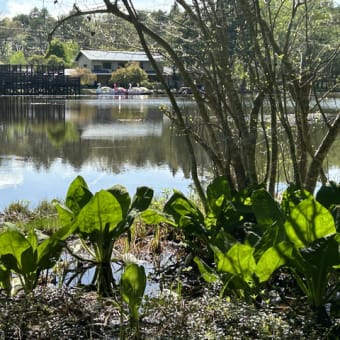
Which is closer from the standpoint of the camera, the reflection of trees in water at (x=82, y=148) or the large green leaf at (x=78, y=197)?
the large green leaf at (x=78, y=197)

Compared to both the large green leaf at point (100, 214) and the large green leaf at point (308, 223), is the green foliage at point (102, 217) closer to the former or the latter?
the large green leaf at point (100, 214)

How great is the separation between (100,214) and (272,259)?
3.18ft

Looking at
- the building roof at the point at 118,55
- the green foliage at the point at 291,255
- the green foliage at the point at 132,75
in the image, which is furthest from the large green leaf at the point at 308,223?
the green foliage at the point at 132,75

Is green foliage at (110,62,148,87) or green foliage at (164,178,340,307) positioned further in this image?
green foliage at (110,62,148,87)

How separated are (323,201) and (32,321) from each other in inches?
70.4

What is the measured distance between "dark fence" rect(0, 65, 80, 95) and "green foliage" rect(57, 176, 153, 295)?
38.9m

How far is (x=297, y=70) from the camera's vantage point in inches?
183

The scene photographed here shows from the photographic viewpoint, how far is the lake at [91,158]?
8.83m

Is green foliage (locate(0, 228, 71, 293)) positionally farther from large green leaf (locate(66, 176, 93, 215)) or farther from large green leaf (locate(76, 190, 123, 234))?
large green leaf (locate(66, 176, 93, 215))

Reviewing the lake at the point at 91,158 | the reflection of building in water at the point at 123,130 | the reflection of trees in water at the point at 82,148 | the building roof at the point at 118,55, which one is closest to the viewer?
the building roof at the point at 118,55

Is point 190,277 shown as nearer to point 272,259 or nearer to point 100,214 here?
point 100,214

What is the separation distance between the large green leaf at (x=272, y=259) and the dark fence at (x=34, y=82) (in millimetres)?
39956

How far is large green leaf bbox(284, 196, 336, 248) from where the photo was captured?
281 centimetres

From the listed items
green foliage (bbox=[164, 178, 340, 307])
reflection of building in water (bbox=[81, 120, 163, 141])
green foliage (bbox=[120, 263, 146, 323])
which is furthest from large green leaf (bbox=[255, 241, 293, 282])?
reflection of building in water (bbox=[81, 120, 163, 141])
